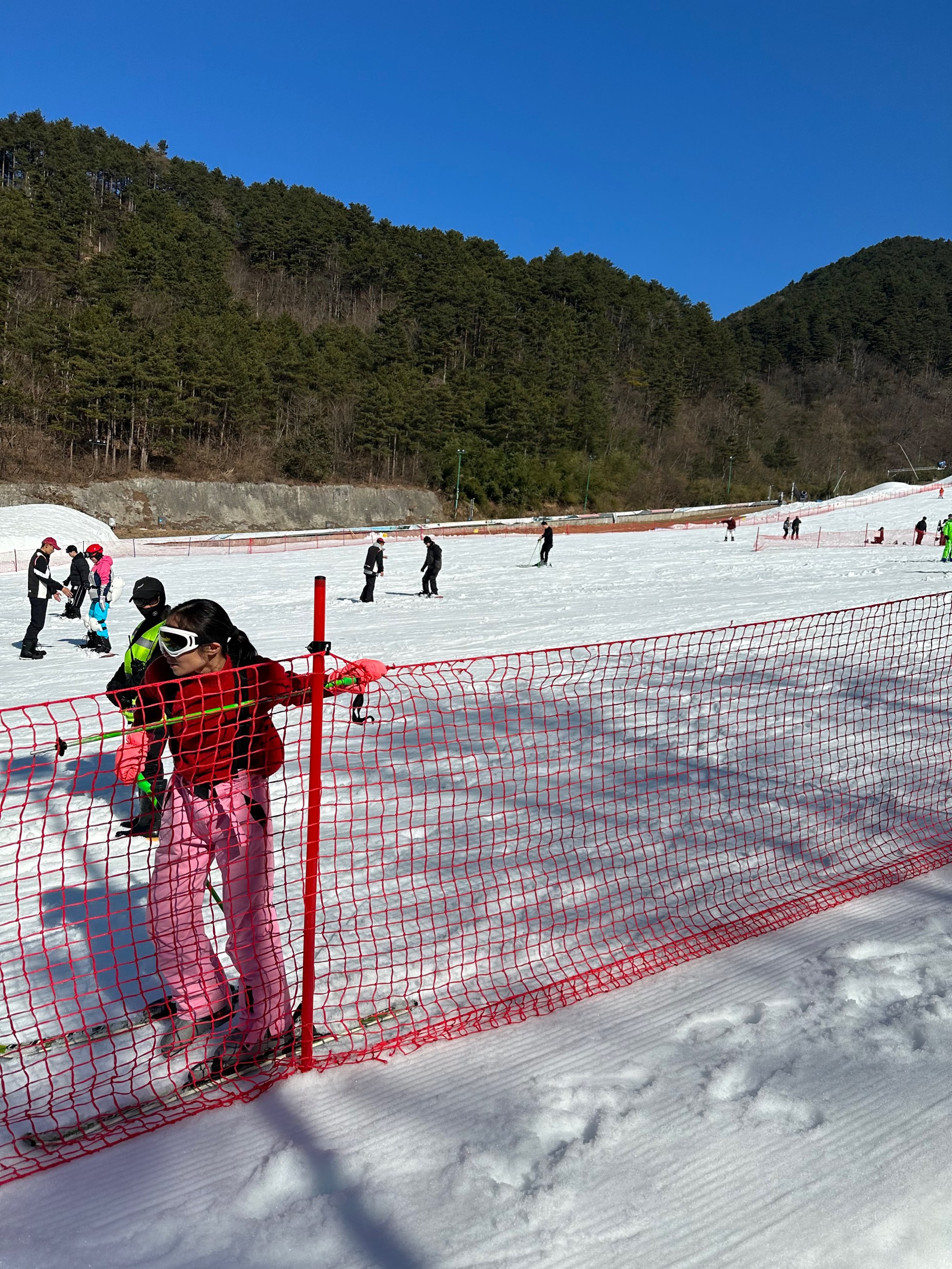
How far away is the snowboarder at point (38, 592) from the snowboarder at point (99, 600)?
0.58 metres

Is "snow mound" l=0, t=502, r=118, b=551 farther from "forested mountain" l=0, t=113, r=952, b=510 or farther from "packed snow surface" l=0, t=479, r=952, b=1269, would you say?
"packed snow surface" l=0, t=479, r=952, b=1269

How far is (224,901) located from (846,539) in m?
40.4

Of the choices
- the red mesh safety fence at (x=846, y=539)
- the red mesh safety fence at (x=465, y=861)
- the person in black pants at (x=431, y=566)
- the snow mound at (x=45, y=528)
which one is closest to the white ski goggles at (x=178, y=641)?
the red mesh safety fence at (x=465, y=861)

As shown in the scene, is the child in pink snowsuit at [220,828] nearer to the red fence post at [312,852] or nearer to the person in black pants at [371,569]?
the red fence post at [312,852]

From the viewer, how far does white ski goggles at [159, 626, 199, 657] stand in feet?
Answer: 9.55

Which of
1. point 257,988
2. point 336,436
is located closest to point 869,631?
point 257,988

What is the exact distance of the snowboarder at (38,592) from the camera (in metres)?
11.0

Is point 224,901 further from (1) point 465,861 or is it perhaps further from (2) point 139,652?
(2) point 139,652

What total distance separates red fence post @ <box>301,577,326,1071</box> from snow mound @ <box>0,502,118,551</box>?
26.1m

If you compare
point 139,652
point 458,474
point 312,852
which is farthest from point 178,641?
point 458,474

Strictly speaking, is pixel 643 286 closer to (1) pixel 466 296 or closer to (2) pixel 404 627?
(1) pixel 466 296

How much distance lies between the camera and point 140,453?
56375 millimetres

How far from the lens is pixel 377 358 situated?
3041 inches

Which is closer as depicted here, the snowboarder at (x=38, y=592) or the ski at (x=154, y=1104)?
the ski at (x=154, y=1104)
